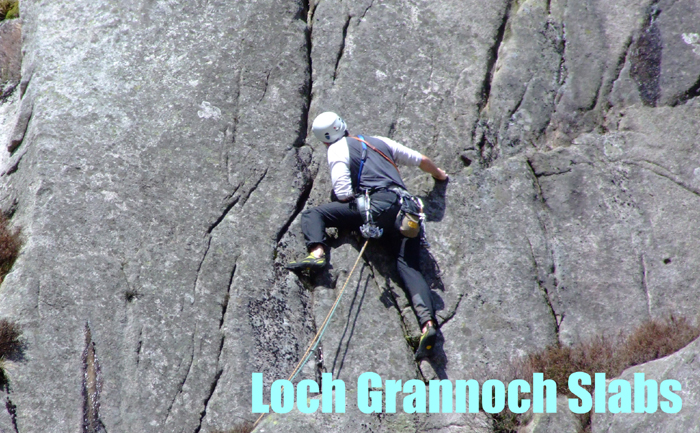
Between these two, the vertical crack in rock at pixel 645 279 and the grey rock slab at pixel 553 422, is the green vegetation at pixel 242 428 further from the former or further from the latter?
the vertical crack in rock at pixel 645 279

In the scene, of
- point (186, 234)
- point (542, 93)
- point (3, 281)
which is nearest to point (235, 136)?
point (186, 234)

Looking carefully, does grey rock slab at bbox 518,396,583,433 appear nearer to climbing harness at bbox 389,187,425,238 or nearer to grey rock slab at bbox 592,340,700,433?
grey rock slab at bbox 592,340,700,433

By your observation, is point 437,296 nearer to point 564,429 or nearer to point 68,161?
point 564,429

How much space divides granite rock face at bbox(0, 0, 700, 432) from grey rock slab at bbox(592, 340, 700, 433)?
0.03 m

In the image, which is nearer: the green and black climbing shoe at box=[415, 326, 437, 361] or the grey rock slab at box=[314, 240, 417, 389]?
the green and black climbing shoe at box=[415, 326, 437, 361]

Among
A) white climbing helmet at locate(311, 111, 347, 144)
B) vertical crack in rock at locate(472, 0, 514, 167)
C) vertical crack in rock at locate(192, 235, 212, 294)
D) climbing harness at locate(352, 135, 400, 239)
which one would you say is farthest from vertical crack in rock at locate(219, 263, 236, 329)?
vertical crack in rock at locate(472, 0, 514, 167)

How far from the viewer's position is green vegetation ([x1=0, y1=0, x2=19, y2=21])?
10.6 m

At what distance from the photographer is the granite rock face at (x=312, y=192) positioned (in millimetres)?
7402

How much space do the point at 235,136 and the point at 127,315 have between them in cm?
278

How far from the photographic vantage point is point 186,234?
8156 millimetres

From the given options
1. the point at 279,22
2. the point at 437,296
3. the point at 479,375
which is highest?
the point at 279,22

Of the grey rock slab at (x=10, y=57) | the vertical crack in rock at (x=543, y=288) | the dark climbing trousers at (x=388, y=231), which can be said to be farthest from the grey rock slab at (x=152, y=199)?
the vertical crack in rock at (x=543, y=288)

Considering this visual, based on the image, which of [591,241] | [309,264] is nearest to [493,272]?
[591,241]

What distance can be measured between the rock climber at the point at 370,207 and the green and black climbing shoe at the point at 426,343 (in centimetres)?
2
